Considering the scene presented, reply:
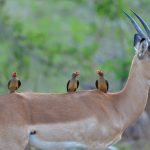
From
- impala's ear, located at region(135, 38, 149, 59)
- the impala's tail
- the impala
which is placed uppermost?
impala's ear, located at region(135, 38, 149, 59)

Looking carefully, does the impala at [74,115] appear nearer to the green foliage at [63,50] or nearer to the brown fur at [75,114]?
the brown fur at [75,114]

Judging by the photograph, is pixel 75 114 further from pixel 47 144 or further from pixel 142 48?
pixel 142 48

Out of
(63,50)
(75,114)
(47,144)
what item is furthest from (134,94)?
(63,50)

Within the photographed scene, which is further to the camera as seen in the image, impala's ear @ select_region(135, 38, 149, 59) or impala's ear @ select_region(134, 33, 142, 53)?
impala's ear @ select_region(134, 33, 142, 53)

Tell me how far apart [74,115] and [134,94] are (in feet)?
2.76

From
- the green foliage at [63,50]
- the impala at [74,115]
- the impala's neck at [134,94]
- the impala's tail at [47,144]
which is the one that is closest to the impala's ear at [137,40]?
the impala at [74,115]

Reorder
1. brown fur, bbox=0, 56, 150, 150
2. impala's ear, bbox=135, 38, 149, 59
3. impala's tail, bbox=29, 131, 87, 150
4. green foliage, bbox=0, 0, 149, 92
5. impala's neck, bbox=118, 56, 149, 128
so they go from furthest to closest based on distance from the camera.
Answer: green foliage, bbox=0, 0, 149, 92, impala's neck, bbox=118, 56, 149, 128, impala's ear, bbox=135, 38, 149, 59, impala's tail, bbox=29, 131, 87, 150, brown fur, bbox=0, 56, 150, 150

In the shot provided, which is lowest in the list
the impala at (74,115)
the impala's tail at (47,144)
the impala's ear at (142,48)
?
the impala's tail at (47,144)

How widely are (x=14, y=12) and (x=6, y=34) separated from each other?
11.3 feet

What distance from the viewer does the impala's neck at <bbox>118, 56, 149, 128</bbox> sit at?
391 inches

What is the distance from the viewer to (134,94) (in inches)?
395

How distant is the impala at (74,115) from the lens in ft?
30.4

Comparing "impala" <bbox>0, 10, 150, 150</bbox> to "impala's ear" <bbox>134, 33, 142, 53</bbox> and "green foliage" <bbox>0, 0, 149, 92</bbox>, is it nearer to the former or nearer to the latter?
"impala's ear" <bbox>134, 33, 142, 53</bbox>

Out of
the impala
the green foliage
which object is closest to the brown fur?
the impala
